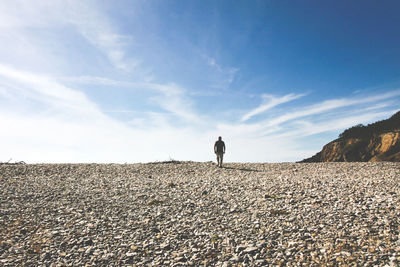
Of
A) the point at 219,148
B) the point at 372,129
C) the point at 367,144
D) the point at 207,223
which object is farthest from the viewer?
the point at 372,129

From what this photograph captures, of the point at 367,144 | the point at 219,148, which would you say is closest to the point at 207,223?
the point at 219,148

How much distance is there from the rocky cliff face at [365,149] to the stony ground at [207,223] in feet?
48.3

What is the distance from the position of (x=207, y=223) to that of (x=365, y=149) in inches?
1201

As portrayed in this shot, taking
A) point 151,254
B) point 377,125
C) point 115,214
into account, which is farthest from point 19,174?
point 377,125

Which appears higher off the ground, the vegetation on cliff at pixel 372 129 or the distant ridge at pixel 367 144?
the vegetation on cliff at pixel 372 129

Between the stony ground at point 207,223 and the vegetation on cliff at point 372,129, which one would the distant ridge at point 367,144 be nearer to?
the vegetation on cliff at point 372,129

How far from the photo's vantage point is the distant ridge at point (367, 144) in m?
30.2

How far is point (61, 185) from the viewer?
19.9 meters

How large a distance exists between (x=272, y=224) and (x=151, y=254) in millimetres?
5072

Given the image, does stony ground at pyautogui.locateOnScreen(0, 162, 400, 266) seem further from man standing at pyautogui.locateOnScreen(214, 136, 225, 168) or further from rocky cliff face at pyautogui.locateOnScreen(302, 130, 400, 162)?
rocky cliff face at pyautogui.locateOnScreen(302, 130, 400, 162)

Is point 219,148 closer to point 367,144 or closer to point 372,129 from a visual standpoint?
point 367,144

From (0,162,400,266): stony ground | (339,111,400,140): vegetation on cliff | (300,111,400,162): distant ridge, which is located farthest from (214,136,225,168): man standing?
(339,111,400,140): vegetation on cliff

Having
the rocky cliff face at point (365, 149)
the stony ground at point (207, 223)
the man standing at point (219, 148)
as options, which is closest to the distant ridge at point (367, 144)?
the rocky cliff face at point (365, 149)

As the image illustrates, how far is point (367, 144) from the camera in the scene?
1318 inches
